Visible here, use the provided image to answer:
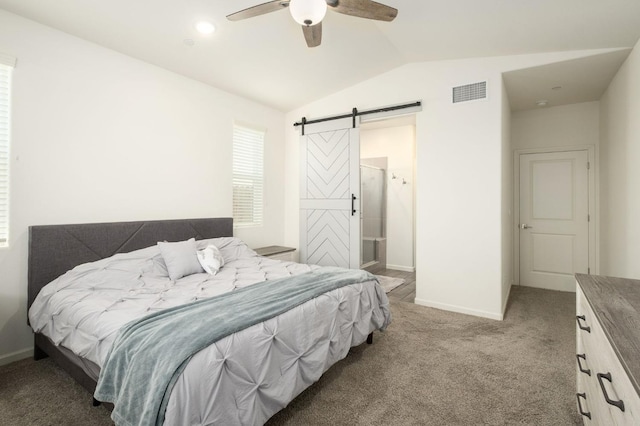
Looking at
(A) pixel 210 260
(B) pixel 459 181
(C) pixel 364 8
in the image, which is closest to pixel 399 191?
(B) pixel 459 181

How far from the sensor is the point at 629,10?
2.36 m

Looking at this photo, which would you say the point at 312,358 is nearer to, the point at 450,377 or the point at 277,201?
the point at 450,377

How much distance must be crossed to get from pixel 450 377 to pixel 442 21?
2.97 meters

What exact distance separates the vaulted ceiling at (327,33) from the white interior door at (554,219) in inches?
72.0

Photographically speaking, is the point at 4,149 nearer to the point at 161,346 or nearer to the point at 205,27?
the point at 205,27

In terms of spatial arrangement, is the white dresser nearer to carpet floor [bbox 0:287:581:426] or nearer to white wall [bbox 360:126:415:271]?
carpet floor [bbox 0:287:581:426]

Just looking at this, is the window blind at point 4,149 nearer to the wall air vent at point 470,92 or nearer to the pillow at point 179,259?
the pillow at point 179,259

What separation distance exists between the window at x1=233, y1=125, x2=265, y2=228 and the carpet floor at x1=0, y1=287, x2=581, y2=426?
2.49 metres

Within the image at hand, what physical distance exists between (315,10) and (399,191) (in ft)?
14.6

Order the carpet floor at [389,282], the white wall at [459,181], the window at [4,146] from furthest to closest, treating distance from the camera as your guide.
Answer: the carpet floor at [389,282], the white wall at [459,181], the window at [4,146]

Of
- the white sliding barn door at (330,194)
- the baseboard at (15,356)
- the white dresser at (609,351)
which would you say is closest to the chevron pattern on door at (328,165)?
the white sliding barn door at (330,194)

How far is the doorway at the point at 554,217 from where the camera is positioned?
4422 millimetres

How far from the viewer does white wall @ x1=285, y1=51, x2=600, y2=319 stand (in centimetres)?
345

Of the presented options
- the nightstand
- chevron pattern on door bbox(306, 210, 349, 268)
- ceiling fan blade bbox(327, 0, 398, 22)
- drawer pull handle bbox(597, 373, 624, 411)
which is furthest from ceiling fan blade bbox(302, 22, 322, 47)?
the nightstand
